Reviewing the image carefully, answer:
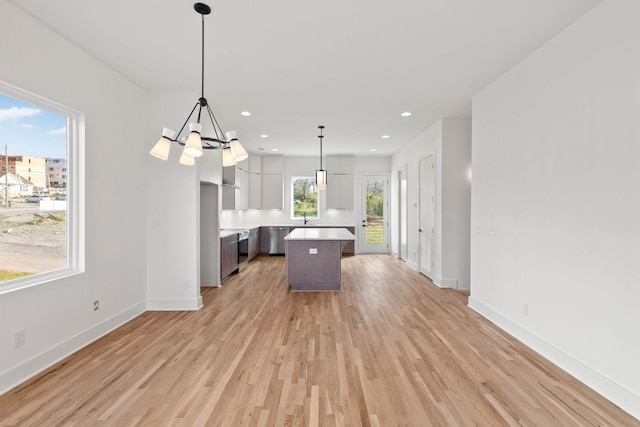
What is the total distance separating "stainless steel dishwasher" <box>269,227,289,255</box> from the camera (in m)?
8.62

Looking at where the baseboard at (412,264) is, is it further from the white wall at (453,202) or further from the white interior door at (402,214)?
the white wall at (453,202)

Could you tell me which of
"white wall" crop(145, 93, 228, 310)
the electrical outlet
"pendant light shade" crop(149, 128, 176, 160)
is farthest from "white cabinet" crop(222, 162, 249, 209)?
the electrical outlet

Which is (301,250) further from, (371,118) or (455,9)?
(455,9)

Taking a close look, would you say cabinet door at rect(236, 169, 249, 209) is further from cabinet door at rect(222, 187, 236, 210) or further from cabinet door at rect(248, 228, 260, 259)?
cabinet door at rect(248, 228, 260, 259)

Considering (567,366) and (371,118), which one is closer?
(567,366)

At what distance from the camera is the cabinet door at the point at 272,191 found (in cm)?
884

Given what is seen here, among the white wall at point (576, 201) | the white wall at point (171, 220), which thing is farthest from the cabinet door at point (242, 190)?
the white wall at point (576, 201)

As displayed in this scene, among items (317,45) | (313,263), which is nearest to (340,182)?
(313,263)

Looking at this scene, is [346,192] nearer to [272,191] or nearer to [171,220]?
[272,191]

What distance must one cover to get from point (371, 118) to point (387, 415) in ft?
14.1

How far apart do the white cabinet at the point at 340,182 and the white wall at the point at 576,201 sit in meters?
5.22

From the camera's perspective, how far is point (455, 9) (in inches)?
93.0

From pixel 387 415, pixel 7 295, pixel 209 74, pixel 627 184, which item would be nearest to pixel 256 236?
pixel 209 74

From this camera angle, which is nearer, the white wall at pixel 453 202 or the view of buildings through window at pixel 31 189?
the view of buildings through window at pixel 31 189
